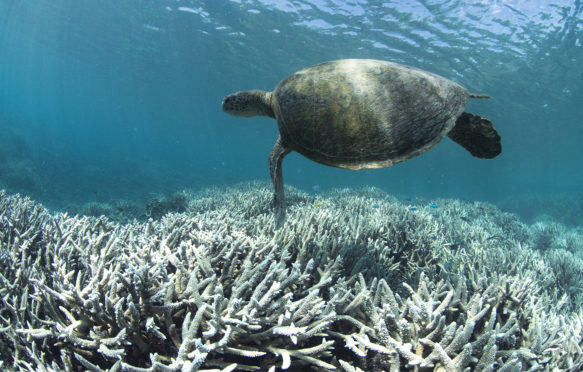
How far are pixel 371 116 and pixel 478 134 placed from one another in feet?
4.50

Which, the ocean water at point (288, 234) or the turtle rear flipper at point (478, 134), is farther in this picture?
the turtle rear flipper at point (478, 134)

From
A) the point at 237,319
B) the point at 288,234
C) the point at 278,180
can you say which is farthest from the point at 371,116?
the point at 237,319

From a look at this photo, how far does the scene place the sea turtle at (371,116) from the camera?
107 inches

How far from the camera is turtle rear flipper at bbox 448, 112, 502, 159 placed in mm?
3014

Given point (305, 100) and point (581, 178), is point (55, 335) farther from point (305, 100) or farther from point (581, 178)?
point (581, 178)

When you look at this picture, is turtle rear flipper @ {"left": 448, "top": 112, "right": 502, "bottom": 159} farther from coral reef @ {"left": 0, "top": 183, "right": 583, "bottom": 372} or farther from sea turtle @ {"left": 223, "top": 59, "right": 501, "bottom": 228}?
coral reef @ {"left": 0, "top": 183, "right": 583, "bottom": 372}

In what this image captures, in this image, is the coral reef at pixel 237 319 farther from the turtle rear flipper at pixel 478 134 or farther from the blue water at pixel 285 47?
the blue water at pixel 285 47

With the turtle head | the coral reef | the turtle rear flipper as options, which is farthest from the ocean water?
the turtle head

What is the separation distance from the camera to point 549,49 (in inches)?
642

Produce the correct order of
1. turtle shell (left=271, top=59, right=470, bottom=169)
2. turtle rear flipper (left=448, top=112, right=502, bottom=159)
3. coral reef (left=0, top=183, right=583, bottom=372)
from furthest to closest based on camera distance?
turtle rear flipper (left=448, top=112, right=502, bottom=159), turtle shell (left=271, top=59, right=470, bottom=169), coral reef (left=0, top=183, right=583, bottom=372)

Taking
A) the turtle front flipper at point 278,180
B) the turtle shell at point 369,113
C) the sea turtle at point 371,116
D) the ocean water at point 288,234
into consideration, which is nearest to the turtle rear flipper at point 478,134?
the sea turtle at point 371,116

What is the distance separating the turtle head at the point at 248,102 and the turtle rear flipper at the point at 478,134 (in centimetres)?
240

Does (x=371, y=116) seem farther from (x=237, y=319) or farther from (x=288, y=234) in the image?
(x=237, y=319)

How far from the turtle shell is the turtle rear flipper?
0.22 meters
